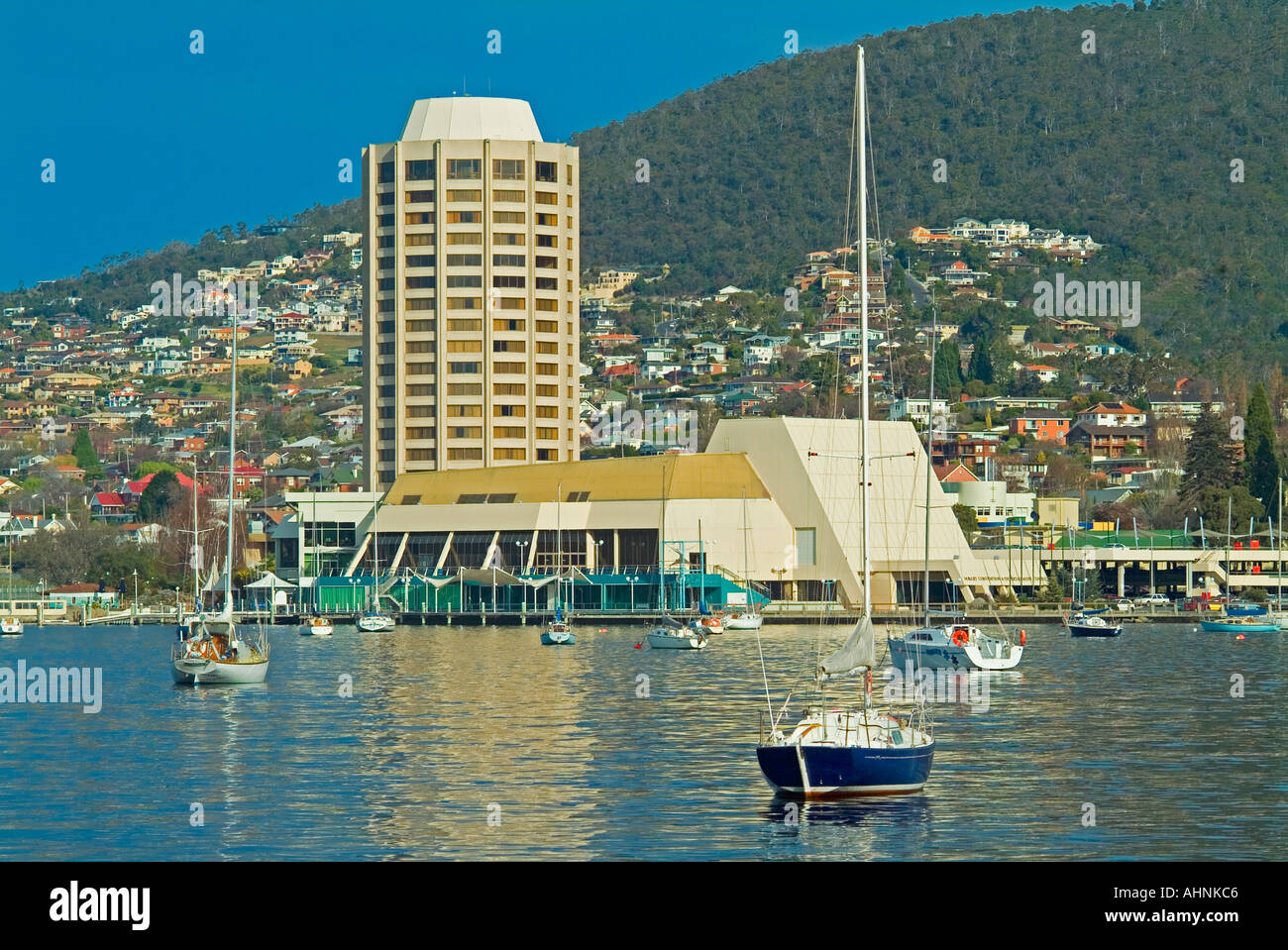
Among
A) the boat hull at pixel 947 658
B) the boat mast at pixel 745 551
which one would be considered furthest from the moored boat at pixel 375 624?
the boat hull at pixel 947 658

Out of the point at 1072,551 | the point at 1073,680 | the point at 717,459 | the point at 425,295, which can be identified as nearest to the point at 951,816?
the point at 1073,680

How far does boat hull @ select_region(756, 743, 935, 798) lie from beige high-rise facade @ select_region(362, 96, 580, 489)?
148m

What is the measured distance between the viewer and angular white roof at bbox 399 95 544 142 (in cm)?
19575

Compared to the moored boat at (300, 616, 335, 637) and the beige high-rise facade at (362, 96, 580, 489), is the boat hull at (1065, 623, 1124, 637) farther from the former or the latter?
the beige high-rise facade at (362, 96, 580, 489)

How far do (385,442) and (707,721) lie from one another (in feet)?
431

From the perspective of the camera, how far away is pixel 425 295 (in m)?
189

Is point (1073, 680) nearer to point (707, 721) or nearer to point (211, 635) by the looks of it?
point (707, 721)

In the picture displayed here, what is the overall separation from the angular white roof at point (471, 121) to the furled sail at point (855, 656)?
15769cm

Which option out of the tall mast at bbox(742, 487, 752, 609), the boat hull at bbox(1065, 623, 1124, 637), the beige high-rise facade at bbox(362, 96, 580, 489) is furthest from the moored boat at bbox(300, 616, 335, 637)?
the boat hull at bbox(1065, 623, 1124, 637)

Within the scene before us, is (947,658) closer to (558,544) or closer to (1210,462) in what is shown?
(558,544)

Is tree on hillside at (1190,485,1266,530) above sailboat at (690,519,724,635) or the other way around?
above

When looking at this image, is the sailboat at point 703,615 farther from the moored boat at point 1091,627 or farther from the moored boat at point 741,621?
the moored boat at point 1091,627

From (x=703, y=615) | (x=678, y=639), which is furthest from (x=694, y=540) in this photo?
(x=678, y=639)

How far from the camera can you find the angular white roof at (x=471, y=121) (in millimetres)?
195750
